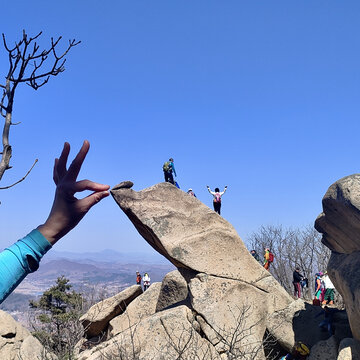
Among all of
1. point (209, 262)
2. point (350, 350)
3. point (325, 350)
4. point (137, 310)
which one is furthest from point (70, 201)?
point (137, 310)

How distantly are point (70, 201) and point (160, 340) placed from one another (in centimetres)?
740

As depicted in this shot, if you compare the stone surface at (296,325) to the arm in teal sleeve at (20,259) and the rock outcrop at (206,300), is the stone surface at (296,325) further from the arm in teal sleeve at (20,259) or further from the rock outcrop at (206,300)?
the arm in teal sleeve at (20,259)

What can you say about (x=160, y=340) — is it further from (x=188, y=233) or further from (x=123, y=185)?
(x=123, y=185)

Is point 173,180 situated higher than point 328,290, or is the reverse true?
point 173,180

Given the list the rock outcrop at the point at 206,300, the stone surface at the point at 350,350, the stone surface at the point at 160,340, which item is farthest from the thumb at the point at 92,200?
the stone surface at the point at 350,350

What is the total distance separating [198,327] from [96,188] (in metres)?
7.69

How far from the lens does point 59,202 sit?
1.64 m

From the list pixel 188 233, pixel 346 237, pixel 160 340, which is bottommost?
pixel 160 340

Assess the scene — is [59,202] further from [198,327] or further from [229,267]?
[229,267]

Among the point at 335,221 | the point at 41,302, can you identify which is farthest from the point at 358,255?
the point at 41,302

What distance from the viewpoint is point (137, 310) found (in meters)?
13.4

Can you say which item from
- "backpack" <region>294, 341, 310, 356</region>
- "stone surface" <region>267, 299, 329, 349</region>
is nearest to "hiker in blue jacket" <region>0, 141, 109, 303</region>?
"backpack" <region>294, 341, 310, 356</region>

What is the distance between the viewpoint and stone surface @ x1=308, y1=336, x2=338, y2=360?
8.21 m

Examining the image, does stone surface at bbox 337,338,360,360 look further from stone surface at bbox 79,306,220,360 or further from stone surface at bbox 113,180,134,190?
stone surface at bbox 113,180,134,190
